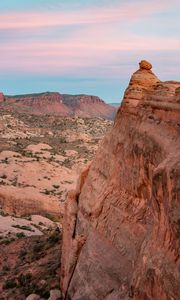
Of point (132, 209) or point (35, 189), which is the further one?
point (35, 189)

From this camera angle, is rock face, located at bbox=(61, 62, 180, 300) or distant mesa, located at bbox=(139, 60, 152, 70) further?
distant mesa, located at bbox=(139, 60, 152, 70)

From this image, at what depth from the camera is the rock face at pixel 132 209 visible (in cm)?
1638

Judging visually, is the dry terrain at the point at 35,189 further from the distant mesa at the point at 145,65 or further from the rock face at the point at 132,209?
the distant mesa at the point at 145,65

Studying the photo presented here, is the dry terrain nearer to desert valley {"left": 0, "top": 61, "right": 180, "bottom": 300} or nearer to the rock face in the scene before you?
desert valley {"left": 0, "top": 61, "right": 180, "bottom": 300}

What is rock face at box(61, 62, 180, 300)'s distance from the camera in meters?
16.4

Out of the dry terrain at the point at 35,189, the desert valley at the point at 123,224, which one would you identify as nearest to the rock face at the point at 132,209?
the desert valley at the point at 123,224

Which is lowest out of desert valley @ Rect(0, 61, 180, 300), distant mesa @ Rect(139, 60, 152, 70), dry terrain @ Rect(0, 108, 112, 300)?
dry terrain @ Rect(0, 108, 112, 300)

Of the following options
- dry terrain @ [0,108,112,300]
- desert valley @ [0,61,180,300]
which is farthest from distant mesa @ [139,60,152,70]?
dry terrain @ [0,108,112,300]

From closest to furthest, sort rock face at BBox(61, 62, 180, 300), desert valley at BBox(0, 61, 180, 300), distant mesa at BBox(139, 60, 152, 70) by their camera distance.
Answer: rock face at BBox(61, 62, 180, 300) < desert valley at BBox(0, 61, 180, 300) < distant mesa at BBox(139, 60, 152, 70)

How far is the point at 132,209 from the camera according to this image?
2200 cm

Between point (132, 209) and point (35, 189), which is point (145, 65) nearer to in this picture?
point (132, 209)

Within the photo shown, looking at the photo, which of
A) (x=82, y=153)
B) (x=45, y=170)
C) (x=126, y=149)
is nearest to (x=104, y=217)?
(x=126, y=149)

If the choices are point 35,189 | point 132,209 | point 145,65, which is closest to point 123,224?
point 132,209

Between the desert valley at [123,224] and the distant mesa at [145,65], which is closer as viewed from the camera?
the desert valley at [123,224]
